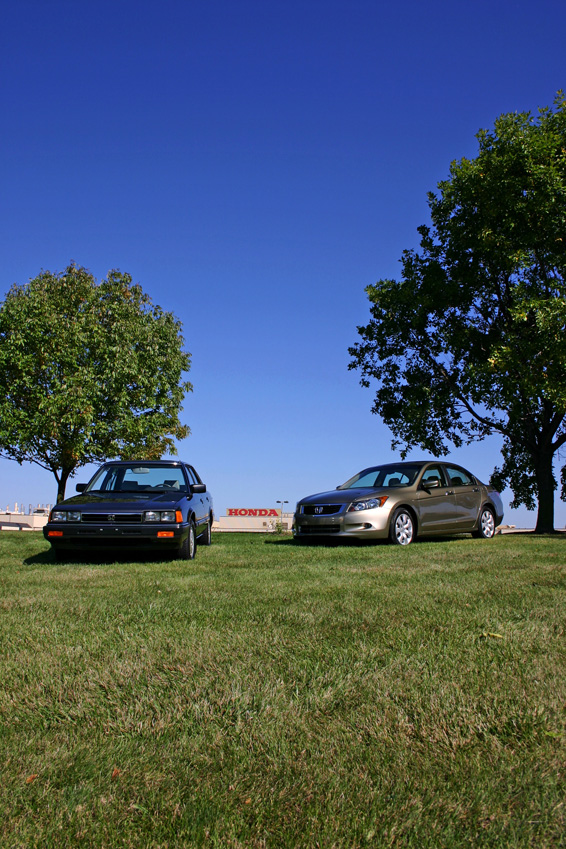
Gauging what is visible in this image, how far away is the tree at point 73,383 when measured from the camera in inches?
905

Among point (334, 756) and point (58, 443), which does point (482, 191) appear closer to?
point (58, 443)

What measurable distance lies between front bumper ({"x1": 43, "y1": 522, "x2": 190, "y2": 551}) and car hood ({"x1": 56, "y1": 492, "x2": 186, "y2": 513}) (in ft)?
0.87

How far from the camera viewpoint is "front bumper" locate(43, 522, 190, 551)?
953cm

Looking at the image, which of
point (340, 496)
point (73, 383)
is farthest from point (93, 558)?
point (73, 383)

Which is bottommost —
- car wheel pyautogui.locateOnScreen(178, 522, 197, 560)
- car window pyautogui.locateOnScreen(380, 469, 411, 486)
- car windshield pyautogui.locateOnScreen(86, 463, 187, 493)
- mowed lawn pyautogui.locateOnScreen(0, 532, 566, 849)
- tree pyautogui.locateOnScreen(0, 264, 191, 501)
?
mowed lawn pyautogui.locateOnScreen(0, 532, 566, 849)

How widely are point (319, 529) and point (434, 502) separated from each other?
2.47m

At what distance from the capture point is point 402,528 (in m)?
12.6

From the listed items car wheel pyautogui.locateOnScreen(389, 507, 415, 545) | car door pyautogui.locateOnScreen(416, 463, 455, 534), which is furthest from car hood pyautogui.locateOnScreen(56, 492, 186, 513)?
car door pyautogui.locateOnScreen(416, 463, 455, 534)

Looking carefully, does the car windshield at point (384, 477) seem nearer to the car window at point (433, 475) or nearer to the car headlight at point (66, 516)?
the car window at point (433, 475)

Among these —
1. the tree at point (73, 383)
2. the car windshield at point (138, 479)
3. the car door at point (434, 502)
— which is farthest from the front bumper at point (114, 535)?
the tree at point (73, 383)

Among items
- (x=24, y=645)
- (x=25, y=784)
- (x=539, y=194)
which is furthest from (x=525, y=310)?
(x=25, y=784)

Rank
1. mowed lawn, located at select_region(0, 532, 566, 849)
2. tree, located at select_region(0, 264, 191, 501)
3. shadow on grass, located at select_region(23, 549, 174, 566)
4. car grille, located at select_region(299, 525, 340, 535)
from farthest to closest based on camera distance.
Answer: tree, located at select_region(0, 264, 191, 501), car grille, located at select_region(299, 525, 340, 535), shadow on grass, located at select_region(23, 549, 174, 566), mowed lawn, located at select_region(0, 532, 566, 849)

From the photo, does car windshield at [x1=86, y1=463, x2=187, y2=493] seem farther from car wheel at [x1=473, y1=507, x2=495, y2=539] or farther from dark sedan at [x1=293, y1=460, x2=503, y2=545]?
car wheel at [x1=473, y1=507, x2=495, y2=539]

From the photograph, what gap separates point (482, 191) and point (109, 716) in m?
19.4
